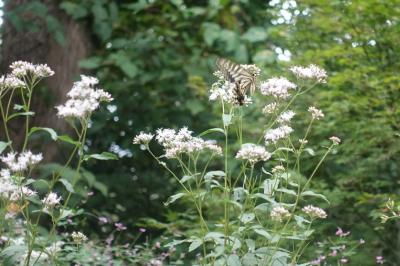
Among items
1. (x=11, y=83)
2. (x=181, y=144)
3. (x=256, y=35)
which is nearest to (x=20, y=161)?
(x=11, y=83)

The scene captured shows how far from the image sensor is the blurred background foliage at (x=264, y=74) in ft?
15.3

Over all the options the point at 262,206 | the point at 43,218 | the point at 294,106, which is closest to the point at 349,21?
the point at 294,106

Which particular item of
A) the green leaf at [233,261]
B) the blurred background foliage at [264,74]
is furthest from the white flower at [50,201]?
the blurred background foliage at [264,74]

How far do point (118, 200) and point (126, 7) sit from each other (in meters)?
1.88

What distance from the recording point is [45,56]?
634 cm

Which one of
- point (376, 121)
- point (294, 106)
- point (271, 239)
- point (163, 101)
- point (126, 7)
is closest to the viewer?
point (271, 239)

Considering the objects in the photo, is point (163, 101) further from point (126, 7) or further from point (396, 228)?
point (396, 228)

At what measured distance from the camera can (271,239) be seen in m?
2.65

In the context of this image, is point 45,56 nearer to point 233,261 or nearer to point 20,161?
point 20,161

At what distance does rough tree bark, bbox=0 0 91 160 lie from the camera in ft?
20.4

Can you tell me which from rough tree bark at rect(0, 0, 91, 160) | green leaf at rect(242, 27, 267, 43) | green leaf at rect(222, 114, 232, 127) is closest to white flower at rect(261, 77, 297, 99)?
green leaf at rect(222, 114, 232, 127)

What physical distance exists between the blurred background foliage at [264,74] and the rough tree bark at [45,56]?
201 mm

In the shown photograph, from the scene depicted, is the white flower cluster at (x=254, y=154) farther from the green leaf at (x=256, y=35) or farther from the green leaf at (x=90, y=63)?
the green leaf at (x=90, y=63)

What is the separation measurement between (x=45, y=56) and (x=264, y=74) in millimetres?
2102
